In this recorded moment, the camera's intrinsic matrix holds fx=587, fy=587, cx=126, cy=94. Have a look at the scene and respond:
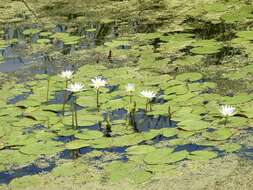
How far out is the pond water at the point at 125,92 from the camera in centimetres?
255

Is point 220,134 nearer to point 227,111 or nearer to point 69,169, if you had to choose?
point 227,111

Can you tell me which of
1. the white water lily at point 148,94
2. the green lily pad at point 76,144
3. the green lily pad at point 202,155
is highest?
the white water lily at point 148,94

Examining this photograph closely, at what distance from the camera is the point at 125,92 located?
3.25 metres

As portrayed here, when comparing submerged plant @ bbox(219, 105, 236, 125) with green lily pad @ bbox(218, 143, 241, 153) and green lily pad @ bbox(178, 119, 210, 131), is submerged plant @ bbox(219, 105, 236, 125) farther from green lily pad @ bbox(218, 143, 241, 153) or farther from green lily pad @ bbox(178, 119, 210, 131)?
green lily pad @ bbox(218, 143, 241, 153)

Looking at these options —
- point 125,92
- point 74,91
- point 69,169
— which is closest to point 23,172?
point 69,169

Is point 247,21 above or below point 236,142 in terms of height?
above

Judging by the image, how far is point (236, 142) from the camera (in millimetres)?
2617

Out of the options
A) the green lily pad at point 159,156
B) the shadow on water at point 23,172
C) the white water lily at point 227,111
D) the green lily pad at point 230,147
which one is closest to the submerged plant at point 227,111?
the white water lily at point 227,111

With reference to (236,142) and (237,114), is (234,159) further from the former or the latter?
(237,114)

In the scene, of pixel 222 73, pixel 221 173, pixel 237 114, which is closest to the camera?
pixel 221 173

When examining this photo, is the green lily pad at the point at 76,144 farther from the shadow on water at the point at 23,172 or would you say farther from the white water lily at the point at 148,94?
the white water lily at the point at 148,94

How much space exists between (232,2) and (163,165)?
2.71 meters

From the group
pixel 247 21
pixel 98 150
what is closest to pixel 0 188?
pixel 98 150

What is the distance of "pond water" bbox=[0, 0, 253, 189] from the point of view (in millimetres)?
2553
